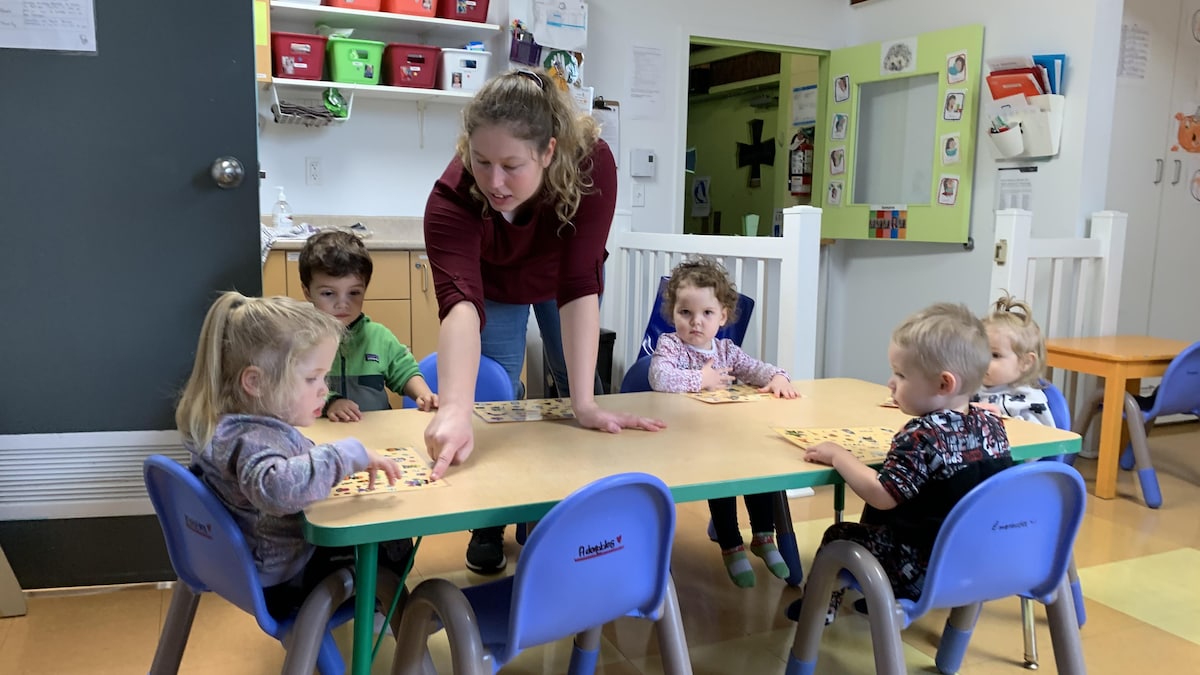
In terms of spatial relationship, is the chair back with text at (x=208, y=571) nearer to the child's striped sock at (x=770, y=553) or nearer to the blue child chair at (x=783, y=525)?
the blue child chair at (x=783, y=525)

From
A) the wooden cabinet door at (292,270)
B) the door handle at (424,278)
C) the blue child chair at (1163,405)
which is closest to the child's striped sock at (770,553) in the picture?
the blue child chair at (1163,405)

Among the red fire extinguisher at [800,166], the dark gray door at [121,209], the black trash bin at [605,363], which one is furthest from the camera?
the red fire extinguisher at [800,166]

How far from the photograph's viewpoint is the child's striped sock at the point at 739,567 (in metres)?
Answer: 2.32

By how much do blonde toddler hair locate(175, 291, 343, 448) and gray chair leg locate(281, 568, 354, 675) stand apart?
0.26m

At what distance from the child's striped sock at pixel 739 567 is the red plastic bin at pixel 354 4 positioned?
2689 mm

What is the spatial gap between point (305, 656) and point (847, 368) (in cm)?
417

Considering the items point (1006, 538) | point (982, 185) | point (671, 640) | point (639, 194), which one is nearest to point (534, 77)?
point (671, 640)

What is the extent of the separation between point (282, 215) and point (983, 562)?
321 cm

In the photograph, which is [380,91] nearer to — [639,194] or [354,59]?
[354,59]

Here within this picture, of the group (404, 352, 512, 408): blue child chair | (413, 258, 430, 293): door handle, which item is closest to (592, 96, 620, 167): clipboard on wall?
(413, 258, 430, 293): door handle

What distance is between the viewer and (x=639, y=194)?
443cm

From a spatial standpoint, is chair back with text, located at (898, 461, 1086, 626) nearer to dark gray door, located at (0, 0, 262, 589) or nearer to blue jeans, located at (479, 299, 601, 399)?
blue jeans, located at (479, 299, 601, 399)

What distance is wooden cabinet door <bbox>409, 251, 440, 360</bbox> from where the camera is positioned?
12.1ft

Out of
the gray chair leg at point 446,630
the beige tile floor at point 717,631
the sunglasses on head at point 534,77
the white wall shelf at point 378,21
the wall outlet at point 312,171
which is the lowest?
the beige tile floor at point 717,631
